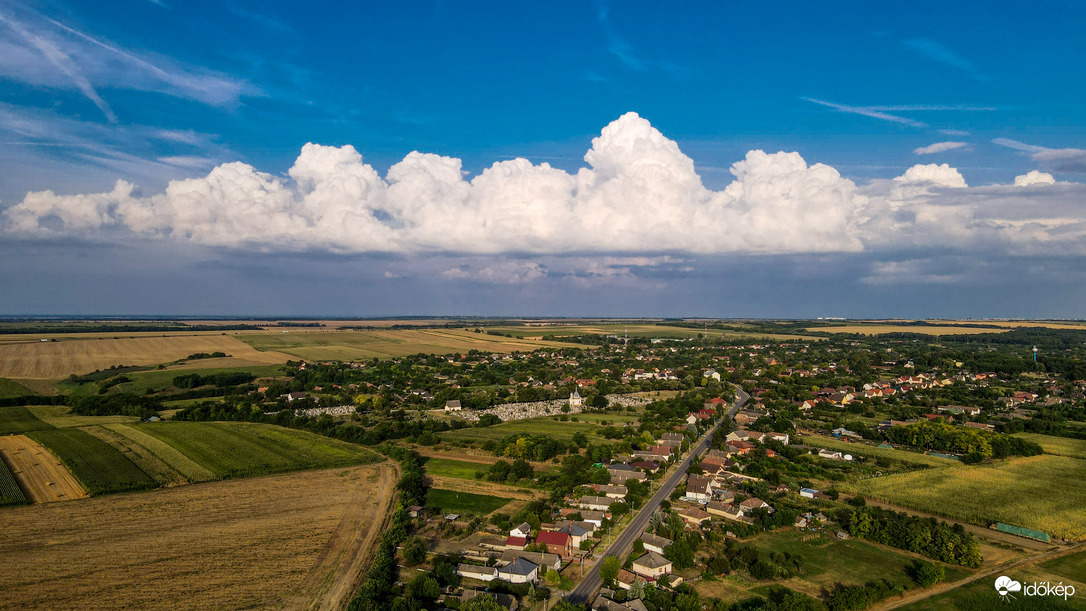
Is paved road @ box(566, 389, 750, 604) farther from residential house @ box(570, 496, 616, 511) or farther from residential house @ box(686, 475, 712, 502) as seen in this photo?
residential house @ box(570, 496, 616, 511)

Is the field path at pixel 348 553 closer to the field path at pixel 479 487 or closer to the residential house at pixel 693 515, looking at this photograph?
the field path at pixel 479 487

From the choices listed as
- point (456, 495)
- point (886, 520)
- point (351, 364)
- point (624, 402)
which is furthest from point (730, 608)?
point (351, 364)

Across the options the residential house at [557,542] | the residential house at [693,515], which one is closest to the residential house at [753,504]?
the residential house at [693,515]

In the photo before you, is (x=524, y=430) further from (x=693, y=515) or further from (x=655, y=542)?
(x=655, y=542)

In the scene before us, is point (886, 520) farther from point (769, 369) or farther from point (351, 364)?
point (351, 364)

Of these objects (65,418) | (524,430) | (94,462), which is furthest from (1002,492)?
(65,418)

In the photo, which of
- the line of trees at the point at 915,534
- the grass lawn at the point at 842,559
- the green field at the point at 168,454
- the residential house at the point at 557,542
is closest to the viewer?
the grass lawn at the point at 842,559

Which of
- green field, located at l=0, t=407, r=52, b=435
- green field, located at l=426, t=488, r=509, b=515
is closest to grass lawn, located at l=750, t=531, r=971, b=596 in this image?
green field, located at l=426, t=488, r=509, b=515

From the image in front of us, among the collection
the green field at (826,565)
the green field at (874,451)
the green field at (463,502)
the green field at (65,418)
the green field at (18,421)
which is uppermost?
the green field at (18,421)
